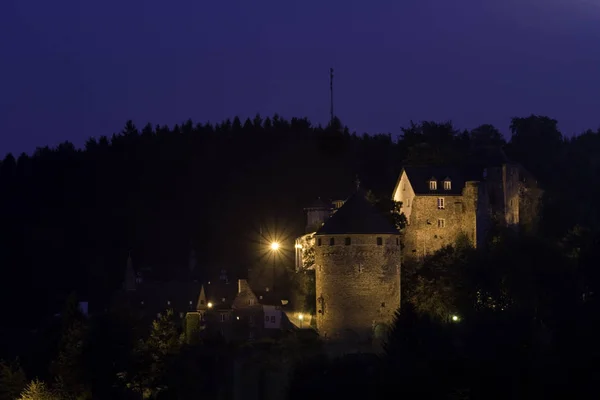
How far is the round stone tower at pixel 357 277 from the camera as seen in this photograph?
2217 inches

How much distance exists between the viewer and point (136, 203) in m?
98.7

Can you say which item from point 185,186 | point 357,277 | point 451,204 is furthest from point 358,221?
point 185,186

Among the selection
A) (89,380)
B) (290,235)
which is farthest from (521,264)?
(290,235)

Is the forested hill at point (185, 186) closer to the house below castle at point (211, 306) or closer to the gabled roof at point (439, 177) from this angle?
the house below castle at point (211, 306)

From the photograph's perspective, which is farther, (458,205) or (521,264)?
(458,205)

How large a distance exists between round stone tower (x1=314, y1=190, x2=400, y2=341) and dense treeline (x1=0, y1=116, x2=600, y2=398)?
1.99 m

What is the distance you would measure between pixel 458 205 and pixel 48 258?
39.6 m

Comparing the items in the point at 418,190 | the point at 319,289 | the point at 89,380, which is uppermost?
the point at 418,190

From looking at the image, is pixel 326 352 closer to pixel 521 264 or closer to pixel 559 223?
pixel 521 264

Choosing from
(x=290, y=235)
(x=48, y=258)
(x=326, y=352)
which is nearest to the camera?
(x=326, y=352)

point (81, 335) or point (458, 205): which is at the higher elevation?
point (458, 205)

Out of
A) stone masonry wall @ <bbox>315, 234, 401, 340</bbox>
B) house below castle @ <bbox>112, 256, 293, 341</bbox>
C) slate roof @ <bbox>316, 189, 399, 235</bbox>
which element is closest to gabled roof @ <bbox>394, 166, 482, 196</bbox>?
slate roof @ <bbox>316, 189, 399, 235</bbox>

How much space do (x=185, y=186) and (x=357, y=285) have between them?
1744 inches

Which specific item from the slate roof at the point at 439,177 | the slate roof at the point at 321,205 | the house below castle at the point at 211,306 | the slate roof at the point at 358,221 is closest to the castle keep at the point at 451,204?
the slate roof at the point at 439,177
